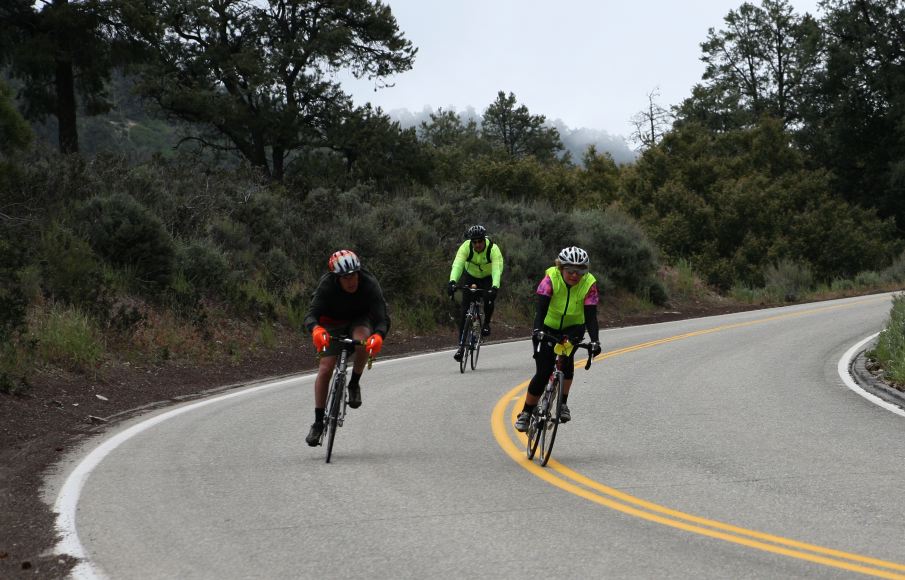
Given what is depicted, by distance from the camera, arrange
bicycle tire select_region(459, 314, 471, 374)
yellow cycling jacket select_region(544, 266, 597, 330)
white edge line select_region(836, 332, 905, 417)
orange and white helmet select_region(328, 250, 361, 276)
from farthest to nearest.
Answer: bicycle tire select_region(459, 314, 471, 374)
white edge line select_region(836, 332, 905, 417)
yellow cycling jacket select_region(544, 266, 597, 330)
orange and white helmet select_region(328, 250, 361, 276)

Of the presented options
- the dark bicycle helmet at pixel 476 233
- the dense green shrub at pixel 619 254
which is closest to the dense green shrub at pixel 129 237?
the dark bicycle helmet at pixel 476 233

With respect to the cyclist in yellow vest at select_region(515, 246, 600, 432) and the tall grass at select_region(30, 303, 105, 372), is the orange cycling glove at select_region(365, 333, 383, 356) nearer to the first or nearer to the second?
the cyclist in yellow vest at select_region(515, 246, 600, 432)

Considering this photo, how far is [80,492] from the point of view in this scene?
7.49 meters

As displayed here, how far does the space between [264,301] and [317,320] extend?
33.6 ft

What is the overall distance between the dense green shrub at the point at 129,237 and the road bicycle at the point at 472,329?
5710 mm

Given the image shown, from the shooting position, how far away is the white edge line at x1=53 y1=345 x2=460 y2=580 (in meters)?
5.63

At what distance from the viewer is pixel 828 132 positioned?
5253 centimetres

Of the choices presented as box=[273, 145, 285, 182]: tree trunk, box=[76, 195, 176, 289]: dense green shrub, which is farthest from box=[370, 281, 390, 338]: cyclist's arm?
box=[273, 145, 285, 182]: tree trunk

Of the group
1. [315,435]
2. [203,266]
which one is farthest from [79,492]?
[203,266]

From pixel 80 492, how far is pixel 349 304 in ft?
9.45

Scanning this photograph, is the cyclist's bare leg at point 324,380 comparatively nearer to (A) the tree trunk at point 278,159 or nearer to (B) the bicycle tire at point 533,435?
(B) the bicycle tire at point 533,435

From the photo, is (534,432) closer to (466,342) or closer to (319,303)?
(319,303)

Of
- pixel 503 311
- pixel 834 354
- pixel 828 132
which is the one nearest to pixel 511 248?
pixel 503 311

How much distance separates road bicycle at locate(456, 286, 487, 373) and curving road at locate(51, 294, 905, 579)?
1.76m
